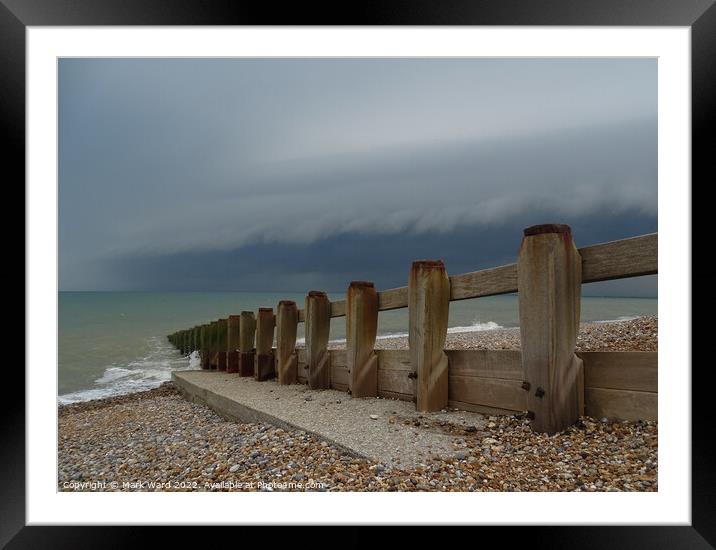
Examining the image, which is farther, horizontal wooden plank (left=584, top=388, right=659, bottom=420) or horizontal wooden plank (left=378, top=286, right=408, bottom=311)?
horizontal wooden plank (left=378, top=286, right=408, bottom=311)

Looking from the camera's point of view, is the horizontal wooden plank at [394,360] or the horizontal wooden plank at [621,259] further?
the horizontal wooden plank at [394,360]

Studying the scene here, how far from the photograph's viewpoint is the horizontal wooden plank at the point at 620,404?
249 cm

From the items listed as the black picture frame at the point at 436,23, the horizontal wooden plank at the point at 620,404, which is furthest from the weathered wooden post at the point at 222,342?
the horizontal wooden plank at the point at 620,404

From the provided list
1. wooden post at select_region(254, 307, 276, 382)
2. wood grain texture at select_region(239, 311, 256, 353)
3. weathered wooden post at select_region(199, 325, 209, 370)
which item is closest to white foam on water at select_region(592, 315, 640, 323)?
wooden post at select_region(254, 307, 276, 382)

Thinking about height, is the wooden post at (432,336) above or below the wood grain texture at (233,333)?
above

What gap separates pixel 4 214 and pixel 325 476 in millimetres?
2273

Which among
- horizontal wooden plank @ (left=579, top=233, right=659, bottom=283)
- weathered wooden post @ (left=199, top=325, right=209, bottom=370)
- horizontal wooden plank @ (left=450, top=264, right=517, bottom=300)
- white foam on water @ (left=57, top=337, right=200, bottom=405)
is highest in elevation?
horizontal wooden plank @ (left=579, top=233, right=659, bottom=283)

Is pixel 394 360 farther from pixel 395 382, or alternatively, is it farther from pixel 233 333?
pixel 233 333

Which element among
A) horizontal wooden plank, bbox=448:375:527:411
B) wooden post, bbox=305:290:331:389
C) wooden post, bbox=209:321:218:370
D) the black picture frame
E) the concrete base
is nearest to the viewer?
the black picture frame

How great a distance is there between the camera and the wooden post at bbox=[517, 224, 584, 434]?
2.62 metres

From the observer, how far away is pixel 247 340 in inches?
313

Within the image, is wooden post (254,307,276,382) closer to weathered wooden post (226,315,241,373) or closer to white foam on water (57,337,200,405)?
weathered wooden post (226,315,241,373)

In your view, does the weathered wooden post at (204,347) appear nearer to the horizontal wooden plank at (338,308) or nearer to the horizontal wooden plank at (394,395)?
the horizontal wooden plank at (338,308)

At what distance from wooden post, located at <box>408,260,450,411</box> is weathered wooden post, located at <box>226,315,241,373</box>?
228 inches
